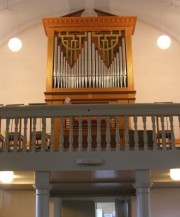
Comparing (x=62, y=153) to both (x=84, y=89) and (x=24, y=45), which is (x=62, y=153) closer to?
(x=84, y=89)

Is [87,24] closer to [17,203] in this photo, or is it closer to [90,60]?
[90,60]

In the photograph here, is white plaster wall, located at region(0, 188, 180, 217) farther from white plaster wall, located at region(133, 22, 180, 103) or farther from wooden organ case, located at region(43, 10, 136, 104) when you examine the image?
white plaster wall, located at region(133, 22, 180, 103)

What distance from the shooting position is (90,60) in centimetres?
984

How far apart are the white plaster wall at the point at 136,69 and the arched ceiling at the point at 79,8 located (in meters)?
0.28

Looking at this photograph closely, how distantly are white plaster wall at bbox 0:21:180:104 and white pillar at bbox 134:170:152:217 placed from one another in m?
4.70

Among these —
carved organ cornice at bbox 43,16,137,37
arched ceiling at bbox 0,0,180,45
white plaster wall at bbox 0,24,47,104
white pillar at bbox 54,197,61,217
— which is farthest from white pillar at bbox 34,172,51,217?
arched ceiling at bbox 0,0,180,45

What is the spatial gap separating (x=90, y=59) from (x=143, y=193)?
4701 mm

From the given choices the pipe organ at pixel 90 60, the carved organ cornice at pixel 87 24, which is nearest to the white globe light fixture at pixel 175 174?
the pipe organ at pixel 90 60

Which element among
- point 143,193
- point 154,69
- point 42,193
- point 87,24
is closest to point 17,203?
point 42,193

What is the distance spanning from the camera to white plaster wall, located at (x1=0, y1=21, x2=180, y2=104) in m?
10.6

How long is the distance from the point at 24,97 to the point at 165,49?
13.2ft

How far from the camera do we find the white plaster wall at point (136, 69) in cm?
1057

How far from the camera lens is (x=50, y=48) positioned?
989 cm

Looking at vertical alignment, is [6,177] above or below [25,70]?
below
